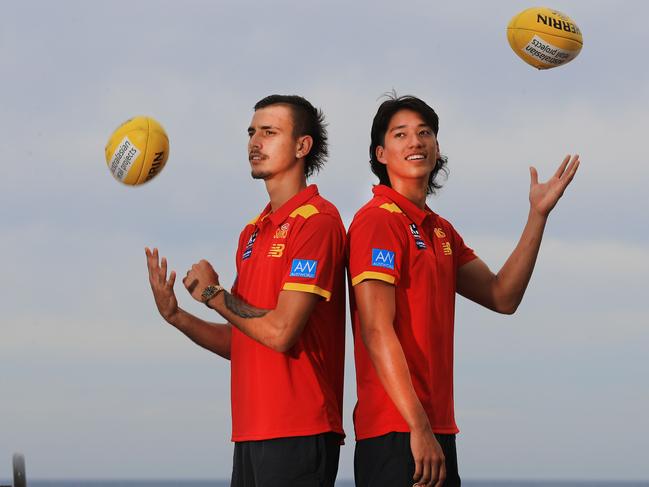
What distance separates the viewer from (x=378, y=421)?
21.4 feet

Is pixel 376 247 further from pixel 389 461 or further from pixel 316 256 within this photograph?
pixel 389 461

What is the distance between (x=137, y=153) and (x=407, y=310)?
100 inches

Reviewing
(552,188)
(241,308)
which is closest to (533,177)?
(552,188)

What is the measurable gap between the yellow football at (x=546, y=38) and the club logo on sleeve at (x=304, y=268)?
3.10 metres

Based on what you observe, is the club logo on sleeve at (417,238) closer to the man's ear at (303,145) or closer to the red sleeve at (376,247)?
the red sleeve at (376,247)

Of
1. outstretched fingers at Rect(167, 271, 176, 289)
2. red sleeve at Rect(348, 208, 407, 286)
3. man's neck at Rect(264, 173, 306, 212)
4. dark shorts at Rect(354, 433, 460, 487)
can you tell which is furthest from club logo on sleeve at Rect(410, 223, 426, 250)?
outstretched fingers at Rect(167, 271, 176, 289)

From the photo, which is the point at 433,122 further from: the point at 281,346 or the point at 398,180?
the point at 281,346

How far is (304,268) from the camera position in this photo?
21.8ft

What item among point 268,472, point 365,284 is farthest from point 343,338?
point 268,472

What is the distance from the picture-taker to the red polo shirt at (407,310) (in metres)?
6.57

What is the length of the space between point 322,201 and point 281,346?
1134 mm

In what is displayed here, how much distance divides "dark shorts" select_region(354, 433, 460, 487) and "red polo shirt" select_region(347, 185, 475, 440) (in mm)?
57

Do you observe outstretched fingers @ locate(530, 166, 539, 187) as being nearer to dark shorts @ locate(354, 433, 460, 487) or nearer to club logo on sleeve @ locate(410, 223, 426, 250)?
club logo on sleeve @ locate(410, 223, 426, 250)

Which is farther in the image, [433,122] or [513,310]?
[513,310]
